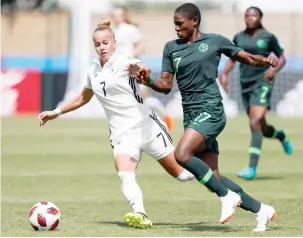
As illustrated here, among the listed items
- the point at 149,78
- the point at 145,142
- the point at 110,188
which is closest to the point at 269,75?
the point at 110,188

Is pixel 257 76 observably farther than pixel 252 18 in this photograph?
Yes

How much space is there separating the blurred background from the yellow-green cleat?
37.7 feet

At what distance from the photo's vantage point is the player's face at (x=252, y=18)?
15141 mm

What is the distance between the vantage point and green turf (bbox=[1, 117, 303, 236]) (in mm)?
10211

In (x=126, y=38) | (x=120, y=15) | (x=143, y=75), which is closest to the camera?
(x=143, y=75)

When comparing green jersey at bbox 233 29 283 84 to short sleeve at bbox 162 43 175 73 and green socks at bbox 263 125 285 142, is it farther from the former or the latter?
short sleeve at bbox 162 43 175 73

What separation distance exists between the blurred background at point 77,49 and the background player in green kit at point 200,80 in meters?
11.2

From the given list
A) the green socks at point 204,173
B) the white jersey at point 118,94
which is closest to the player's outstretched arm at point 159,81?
the white jersey at point 118,94

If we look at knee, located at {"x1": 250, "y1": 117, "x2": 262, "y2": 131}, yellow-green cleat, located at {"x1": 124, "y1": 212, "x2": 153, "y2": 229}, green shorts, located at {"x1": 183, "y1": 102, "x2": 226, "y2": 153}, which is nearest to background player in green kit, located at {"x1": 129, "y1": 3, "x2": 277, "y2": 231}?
green shorts, located at {"x1": 183, "y1": 102, "x2": 226, "y2": 153}

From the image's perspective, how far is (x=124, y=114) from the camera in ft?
34.0

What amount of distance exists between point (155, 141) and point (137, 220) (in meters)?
0.91

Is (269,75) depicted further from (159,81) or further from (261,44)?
(159,81)

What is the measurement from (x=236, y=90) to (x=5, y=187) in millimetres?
16570

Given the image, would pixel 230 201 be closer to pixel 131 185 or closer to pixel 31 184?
pixel 131 185
